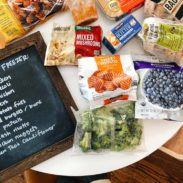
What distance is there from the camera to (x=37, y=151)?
133 centimetres

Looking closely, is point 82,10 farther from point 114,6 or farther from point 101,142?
point 101,142

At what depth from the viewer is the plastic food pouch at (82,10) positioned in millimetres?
1334

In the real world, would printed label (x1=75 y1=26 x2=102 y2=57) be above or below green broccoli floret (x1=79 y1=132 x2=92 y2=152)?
above

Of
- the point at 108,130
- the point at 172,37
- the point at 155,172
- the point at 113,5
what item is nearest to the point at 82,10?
the point at 113,5

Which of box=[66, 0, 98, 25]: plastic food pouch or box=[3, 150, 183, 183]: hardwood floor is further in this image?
box=[3, 150, 183, 183]: hardwood floor

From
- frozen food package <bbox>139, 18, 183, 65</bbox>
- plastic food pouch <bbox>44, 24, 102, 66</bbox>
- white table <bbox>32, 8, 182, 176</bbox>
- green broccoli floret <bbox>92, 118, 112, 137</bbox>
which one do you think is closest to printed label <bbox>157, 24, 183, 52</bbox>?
frozen food package <bbox>139, 18, 183, 65</bbox>

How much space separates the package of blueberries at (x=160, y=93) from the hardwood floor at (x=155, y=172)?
79cm

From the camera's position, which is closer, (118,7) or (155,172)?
(118,7)

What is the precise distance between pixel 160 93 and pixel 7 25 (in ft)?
1.98

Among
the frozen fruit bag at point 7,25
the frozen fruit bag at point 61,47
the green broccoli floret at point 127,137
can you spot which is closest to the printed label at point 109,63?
the frozen fruit bag at point 61,47

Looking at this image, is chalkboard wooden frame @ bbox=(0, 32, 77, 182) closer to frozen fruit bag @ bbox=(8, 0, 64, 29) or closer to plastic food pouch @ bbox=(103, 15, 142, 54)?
frozen fruit bag @ bbox=(8, 0, 64, 29)

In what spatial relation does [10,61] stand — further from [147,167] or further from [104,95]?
[147,167]

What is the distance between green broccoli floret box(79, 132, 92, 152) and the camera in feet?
4.24

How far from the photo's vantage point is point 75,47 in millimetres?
1320
